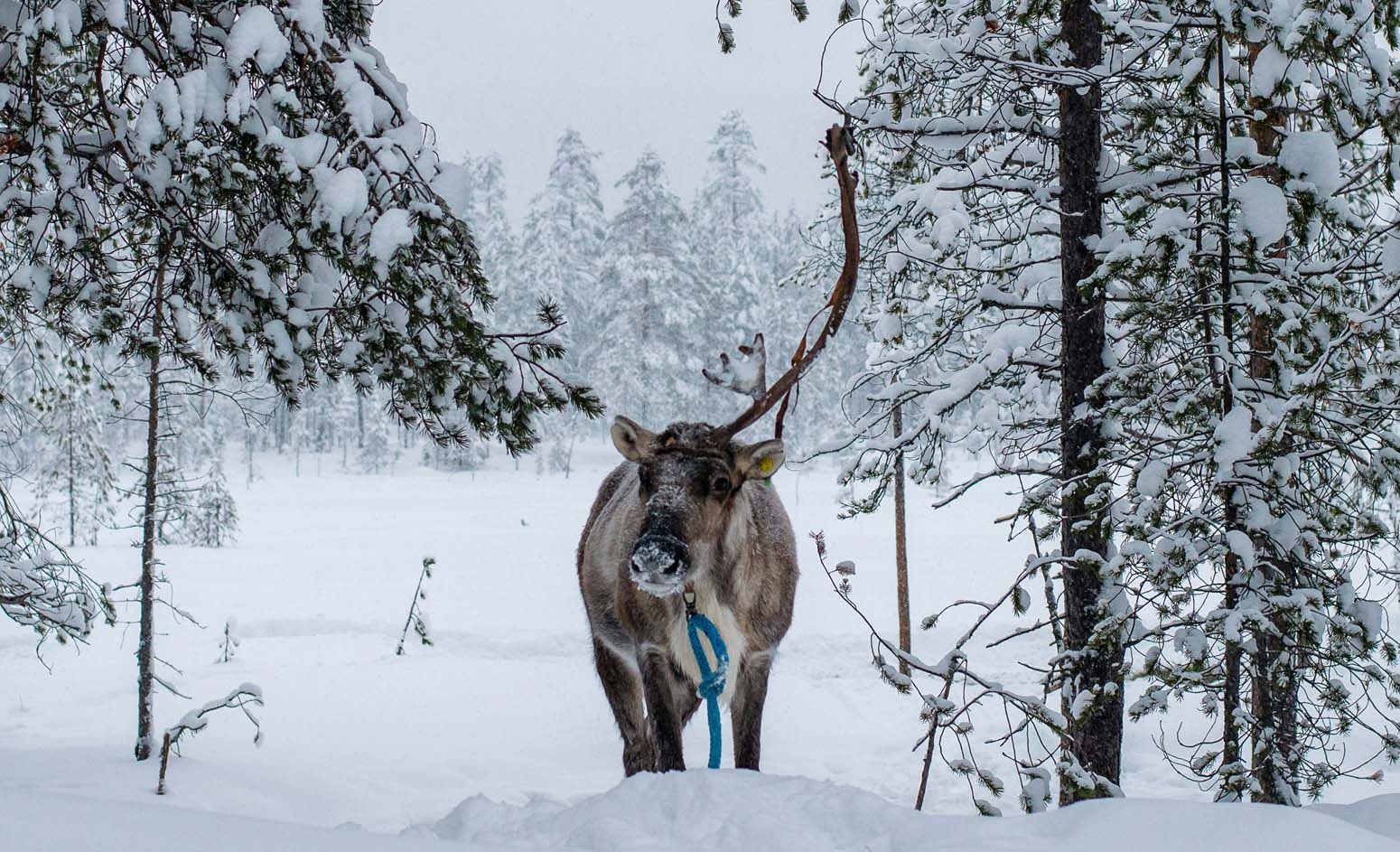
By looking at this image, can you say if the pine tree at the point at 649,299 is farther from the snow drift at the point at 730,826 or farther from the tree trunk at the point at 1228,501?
the snow drift at the point at 730,826

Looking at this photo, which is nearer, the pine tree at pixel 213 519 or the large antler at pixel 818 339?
the large antler at pixel 818 339

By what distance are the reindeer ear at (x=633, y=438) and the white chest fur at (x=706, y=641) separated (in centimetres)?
82

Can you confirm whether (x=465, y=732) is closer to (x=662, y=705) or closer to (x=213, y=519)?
(x=662, y=705)

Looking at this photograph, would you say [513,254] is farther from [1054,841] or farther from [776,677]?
[1054,841]

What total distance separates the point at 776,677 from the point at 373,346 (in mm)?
10006

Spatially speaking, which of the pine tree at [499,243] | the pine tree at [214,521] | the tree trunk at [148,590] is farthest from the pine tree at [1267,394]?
the pine tree at [499,243]

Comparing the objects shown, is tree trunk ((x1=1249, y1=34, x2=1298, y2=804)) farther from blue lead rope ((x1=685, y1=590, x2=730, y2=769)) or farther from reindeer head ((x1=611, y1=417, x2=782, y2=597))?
blue lead rope ((x1=685, y1=590, x2=730, y2=769))

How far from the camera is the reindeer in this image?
13.3 feet

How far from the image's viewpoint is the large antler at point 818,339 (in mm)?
3223

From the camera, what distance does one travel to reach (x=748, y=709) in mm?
5160

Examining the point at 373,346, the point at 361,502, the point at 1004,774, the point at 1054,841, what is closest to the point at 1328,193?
the point at 1054,841

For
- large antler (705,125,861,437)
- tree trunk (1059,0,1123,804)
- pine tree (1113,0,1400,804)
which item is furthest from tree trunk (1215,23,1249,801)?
large antler (705,125,861,437)

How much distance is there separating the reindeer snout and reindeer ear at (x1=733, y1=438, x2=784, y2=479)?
0.78 m

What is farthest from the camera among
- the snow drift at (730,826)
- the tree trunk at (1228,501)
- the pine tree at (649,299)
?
the pine tree at (649,299)
